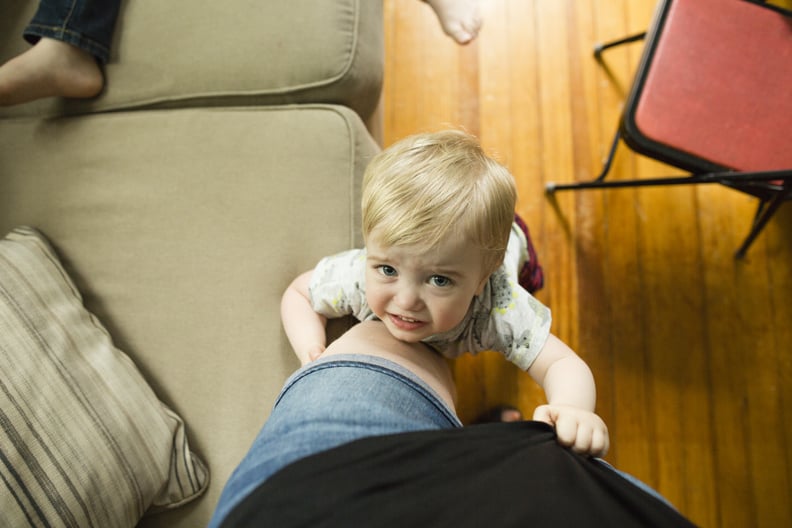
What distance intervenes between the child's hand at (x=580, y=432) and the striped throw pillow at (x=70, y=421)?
0.55m

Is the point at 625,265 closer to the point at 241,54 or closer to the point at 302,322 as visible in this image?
the point at 302,322

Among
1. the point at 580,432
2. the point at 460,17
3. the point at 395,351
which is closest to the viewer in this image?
the point at 580,432

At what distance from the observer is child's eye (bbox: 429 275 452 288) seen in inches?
24.5

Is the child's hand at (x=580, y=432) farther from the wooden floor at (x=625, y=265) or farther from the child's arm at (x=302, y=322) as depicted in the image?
the wooden floor at (x=625, y=265)

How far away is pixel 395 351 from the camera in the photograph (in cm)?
69

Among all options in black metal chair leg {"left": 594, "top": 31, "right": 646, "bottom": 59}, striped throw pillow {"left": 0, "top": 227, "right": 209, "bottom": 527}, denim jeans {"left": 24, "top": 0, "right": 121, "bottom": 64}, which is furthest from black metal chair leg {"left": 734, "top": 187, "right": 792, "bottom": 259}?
denim jeans {"left": 24, "top": 0, "right": 121, "bottom": 64}

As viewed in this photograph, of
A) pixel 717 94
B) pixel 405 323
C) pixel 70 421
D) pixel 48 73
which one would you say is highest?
pixel 48 73

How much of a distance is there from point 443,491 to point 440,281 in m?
0.26

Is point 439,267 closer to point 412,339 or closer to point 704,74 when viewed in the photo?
point 412,339

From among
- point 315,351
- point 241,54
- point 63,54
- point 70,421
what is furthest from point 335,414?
point 63,54

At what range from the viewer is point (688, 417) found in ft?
3.93

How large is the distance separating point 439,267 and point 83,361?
21.9 inches

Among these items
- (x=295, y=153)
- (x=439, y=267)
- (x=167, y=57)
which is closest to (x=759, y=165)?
(x=439, y=267)

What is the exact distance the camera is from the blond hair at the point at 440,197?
59 centimetres
